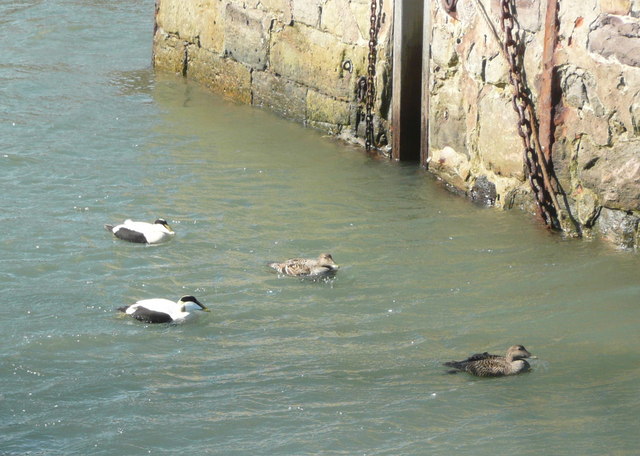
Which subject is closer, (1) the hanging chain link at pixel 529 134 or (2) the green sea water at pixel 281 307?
(2) the green sea water at pixel 281 307

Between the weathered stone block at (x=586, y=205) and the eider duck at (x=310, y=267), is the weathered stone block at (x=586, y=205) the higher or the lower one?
the higher one

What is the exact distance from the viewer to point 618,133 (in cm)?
770

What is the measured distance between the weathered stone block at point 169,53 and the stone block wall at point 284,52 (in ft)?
0.04

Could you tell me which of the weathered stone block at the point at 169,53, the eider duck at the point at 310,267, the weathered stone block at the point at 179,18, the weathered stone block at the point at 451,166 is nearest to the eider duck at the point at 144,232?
the eider duck at the point at 310,267

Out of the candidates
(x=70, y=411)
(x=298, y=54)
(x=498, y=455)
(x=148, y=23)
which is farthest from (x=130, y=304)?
(x=148, y=23)

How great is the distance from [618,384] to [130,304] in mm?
3146

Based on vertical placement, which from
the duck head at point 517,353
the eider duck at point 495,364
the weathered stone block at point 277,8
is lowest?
the eider duck at point 495,364

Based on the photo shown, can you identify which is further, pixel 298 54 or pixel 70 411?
pixel 298 54

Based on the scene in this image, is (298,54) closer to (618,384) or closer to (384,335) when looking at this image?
(384,335)

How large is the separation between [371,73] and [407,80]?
0.41 m

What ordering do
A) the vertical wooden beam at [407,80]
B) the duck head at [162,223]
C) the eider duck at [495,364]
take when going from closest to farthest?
the eider duck at [495,364] → the duck head at [162,223] → the vertical wooden beam at [407,80]

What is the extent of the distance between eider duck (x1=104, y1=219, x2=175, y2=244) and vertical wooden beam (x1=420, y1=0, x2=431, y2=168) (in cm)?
264

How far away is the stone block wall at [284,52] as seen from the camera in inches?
418

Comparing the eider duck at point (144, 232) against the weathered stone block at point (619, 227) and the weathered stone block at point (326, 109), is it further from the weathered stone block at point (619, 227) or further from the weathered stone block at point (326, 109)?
the weathered stone block at point (619, 227)
